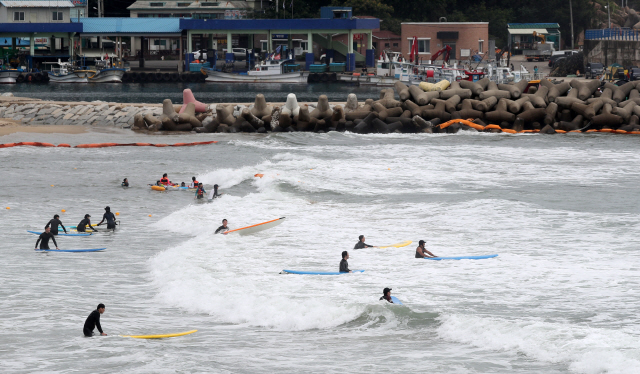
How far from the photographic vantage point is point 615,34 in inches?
2982

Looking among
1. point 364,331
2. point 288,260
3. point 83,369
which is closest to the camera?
point 83,369

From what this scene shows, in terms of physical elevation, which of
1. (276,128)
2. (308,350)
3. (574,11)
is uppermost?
(574,11)

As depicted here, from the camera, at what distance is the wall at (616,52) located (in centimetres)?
7094

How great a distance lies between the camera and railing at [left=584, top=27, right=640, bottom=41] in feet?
239

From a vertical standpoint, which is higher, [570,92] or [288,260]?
[570,92]

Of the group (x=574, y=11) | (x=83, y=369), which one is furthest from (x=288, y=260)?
(x=574, y=11)

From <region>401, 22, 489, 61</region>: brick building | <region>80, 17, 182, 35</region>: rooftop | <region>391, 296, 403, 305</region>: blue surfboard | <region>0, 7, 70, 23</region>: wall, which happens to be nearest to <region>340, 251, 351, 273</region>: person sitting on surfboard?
<region>391, 296, 403, 305</region>: blue surfboard

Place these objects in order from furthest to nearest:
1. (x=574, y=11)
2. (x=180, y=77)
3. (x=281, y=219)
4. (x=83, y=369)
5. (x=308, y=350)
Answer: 1. (x=574, y=11)
2. (x=180, y=77)
3. (x=281, y=219)
4. (x=308, y=350)
5. (x=83, y=369)

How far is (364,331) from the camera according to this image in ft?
47.2

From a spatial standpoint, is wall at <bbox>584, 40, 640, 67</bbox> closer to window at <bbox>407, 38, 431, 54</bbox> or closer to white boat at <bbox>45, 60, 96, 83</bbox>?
window at <bbox>407, 38, 431, 54</bbox>

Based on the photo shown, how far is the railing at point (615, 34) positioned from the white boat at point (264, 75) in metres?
35.3

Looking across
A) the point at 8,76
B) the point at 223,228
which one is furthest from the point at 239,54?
the point at 223,228

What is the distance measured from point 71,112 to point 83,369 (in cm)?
4099

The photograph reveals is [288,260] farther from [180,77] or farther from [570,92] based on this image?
[180,77]
